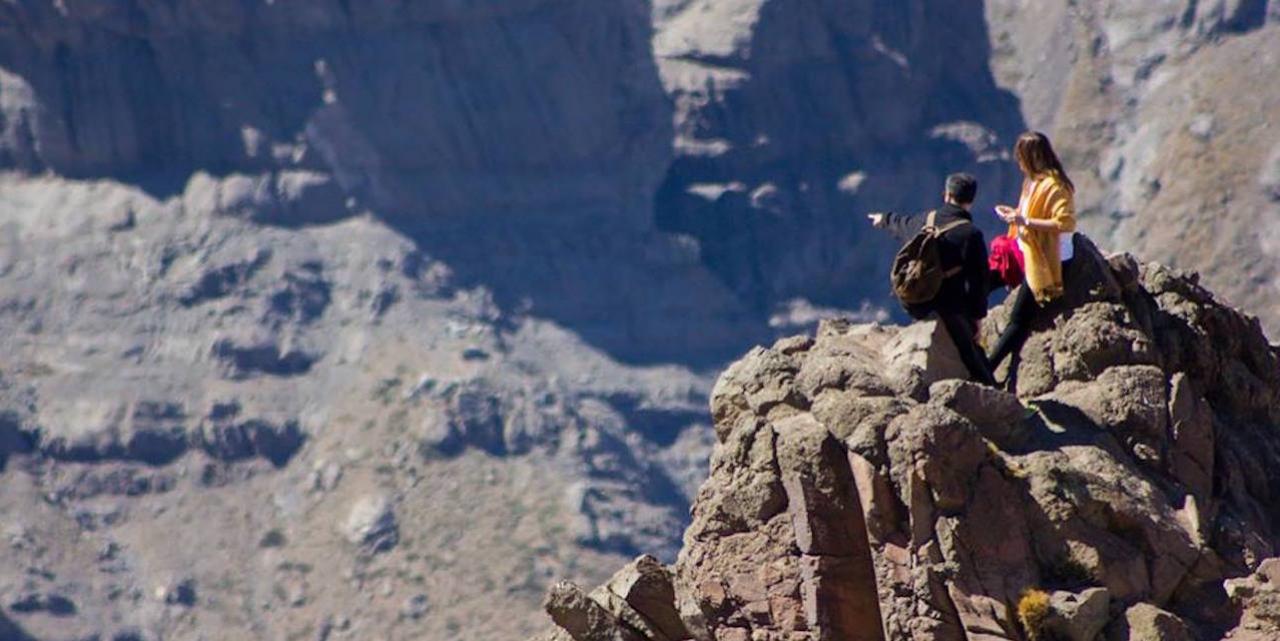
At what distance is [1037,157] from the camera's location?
35750mm

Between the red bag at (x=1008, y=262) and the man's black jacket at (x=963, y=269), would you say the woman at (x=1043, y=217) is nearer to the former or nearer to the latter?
the man's black jacket at (x=963, y=269)

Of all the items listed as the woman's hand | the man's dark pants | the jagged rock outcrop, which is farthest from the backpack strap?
the jagged rock outcrop

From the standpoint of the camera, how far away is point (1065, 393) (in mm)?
35750

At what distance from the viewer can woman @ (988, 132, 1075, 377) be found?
117ft

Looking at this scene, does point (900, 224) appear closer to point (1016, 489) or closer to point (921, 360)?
point (921, 360)

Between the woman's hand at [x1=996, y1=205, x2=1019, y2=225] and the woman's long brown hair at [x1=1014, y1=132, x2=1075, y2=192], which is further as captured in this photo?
the woman's hand at [x1=996, y1=205, x2=1019, y2=225]

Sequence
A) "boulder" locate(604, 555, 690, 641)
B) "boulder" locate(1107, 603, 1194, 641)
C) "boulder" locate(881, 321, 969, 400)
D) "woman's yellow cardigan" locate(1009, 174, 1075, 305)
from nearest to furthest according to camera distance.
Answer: "boulder" locate(1107, 603, 1194, 641) → "boulder" locate(881, 321, 969, 400) → "woman's yellow cardigan" locate(1009, 174, 1075, 305) → "boulder" locate(604, 555, 690, 641)

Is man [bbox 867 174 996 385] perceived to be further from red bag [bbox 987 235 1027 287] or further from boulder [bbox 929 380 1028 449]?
boulder [bbox 929 380 1028 449]

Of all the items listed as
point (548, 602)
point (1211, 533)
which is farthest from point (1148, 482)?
point (548, 602)

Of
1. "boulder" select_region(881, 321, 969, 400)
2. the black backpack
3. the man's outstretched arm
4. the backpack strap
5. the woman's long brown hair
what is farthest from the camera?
the man's outstretched arm

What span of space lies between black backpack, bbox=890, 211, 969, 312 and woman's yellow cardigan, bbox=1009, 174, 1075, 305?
0.81m

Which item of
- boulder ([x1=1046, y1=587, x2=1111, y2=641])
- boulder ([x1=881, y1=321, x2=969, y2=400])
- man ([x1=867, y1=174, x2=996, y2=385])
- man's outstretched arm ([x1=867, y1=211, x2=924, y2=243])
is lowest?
boulder ([x1=1046, y1=587, x2=1111, y2=641])

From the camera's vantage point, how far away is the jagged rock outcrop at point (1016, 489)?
3203cm

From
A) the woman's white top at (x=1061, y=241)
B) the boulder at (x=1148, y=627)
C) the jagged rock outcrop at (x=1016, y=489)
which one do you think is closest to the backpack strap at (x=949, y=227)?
the woman's white top at (x=1061, y=241)
